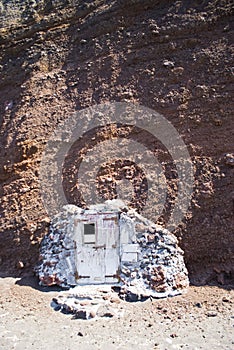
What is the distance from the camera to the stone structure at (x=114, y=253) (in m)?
7.16

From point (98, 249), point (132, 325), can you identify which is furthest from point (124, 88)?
point (132, 325)

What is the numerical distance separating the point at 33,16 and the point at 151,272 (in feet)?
25.2

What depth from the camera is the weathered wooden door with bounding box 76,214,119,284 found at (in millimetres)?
7402

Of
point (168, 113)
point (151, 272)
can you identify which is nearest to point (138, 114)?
point (168, 113)

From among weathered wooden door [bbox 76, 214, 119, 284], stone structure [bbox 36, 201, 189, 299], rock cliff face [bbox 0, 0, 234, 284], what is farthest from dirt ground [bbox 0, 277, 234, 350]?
rock cliff face [bbox 0, 0, 234, 284]

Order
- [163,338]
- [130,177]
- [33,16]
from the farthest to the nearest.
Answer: [33,16]
[130,177]
[163,338]

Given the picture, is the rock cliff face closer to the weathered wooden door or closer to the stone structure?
the stone structure

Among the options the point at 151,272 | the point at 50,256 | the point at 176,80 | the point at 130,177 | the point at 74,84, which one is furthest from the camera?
the point at 74,84

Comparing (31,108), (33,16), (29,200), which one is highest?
(33,16)

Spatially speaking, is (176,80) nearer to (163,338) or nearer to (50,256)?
(50,256)

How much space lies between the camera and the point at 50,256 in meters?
7.77

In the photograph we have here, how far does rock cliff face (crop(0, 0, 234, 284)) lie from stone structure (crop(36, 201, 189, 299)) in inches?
15.7

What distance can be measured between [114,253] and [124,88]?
12.2 ft

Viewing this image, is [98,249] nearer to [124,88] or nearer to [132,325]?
[132,325]
